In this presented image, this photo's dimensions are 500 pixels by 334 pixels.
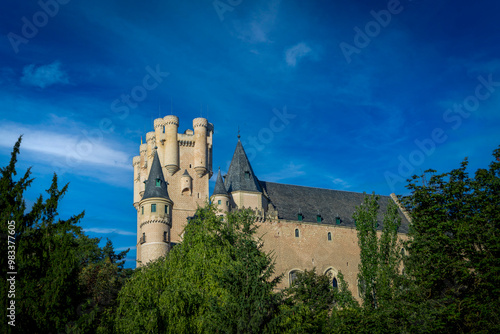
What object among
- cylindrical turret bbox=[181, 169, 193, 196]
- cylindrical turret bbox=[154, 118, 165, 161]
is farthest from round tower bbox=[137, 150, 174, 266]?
cylindrical turret bbox=[154, 118, 165, 161]

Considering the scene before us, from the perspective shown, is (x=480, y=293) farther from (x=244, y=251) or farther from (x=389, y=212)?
(x=244, y=251)

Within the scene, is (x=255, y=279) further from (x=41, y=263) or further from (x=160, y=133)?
(x=160, y=133)

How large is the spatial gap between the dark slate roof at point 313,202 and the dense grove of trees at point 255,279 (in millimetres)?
12223

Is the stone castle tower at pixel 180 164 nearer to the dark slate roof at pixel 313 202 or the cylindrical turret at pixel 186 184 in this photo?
the cylindrical turret at pixel 186 184

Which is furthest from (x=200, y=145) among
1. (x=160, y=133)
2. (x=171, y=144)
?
A: (x=160, y=133)

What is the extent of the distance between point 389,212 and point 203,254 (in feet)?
38.5

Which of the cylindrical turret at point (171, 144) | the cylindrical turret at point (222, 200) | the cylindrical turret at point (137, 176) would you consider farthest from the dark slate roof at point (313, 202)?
the cylindrical turret at point (137, 176)

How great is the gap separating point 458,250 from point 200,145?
32082 mm

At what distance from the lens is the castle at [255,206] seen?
136 feet

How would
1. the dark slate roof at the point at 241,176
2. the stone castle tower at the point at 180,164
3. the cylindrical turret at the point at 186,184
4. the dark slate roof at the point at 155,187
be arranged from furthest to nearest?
1. the cylindrical turret at the point at 186,184
2. the stone castle tower at the point at 180,164
3. the dark slate roof at the point at 241,176
4. the dark slate roof at the point at 155,187

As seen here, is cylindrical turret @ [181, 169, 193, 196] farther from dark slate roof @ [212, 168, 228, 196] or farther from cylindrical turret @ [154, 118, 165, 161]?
dark slate roof @ [212, 168, 228, 196]

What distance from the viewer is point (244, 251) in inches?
795

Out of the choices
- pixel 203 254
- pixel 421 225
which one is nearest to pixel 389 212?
pixel 421 225

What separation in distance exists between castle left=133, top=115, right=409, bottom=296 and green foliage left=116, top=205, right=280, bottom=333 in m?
12.6
